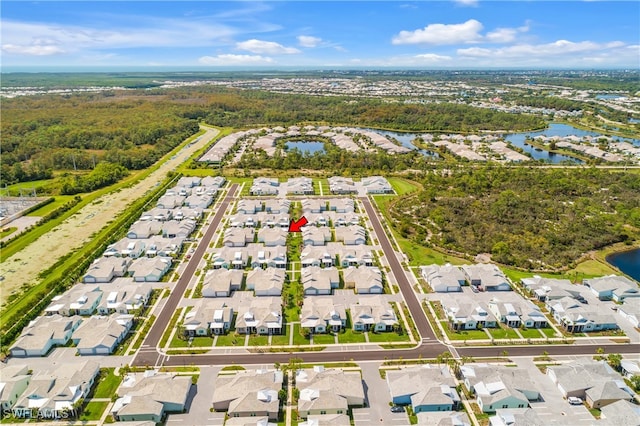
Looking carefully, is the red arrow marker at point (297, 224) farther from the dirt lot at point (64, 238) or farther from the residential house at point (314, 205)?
the dirt lot at point (64, 238)

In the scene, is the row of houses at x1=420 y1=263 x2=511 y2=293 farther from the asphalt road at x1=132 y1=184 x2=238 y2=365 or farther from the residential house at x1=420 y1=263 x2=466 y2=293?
the asphalt road at x1=132 y1=184 x2=238 y2=365

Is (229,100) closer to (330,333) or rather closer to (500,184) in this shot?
(500,184)

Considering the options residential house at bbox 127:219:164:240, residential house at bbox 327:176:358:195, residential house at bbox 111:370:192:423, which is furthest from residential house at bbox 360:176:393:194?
residential house at bbox 111:370:192:423

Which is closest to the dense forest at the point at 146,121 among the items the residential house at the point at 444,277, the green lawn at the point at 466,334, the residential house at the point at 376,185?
the residential house at the point at 376,185

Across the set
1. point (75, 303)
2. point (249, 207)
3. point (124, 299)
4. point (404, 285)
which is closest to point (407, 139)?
point (249, 207)

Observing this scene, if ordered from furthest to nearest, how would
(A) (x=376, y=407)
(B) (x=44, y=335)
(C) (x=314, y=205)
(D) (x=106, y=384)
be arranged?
1. (C) (x=314, y=205)
2. (B) (x=44, y=335)
3. (D) (x=106, y=384)
4. (A) (x=376, y=407)

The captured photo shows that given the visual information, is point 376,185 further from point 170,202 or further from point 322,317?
point 322,317

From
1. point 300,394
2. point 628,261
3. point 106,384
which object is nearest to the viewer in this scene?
point 300,394
